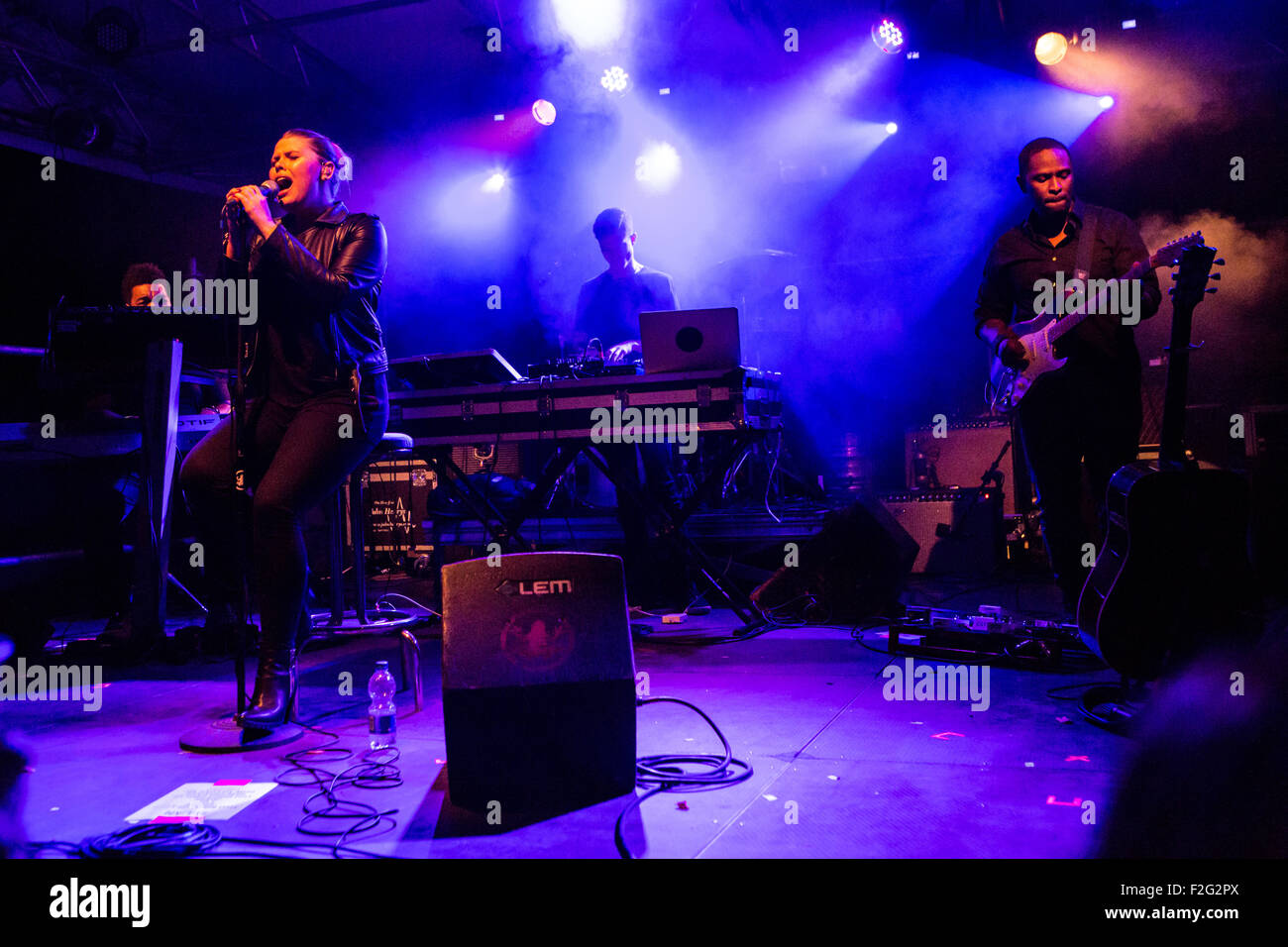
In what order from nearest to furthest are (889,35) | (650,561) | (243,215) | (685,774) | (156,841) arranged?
(156,841)
(685,774)
(243,215)
(650,561)
(889,35)

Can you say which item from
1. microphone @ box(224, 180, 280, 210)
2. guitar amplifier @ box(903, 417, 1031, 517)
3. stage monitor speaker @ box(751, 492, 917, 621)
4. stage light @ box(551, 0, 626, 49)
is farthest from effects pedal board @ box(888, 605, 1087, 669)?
stage light @ box(551, 0, 626, 49)

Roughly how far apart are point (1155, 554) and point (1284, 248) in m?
7.16

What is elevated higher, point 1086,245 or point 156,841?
point 1086,245

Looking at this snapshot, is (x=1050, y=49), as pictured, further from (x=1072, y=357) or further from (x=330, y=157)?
(x=330, y=157)

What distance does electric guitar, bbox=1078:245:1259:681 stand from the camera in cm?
227

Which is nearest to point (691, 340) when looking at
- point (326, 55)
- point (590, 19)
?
point (590, 19)

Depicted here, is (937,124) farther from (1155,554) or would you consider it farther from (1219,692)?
(1219,692)

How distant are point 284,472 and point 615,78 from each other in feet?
23.8

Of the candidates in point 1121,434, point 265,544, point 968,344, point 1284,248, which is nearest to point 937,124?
point 968,344

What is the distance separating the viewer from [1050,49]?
695cm

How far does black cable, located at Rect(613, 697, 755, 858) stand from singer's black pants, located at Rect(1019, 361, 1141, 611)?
1670 millimetres

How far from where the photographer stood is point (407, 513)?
316 inches

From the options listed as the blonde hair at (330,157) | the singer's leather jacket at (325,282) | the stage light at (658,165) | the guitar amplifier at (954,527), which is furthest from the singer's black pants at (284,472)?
the stage light at (658,165)

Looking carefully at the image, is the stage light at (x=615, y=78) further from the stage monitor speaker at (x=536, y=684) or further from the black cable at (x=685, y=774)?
the black cable at (x=685, y=774)
